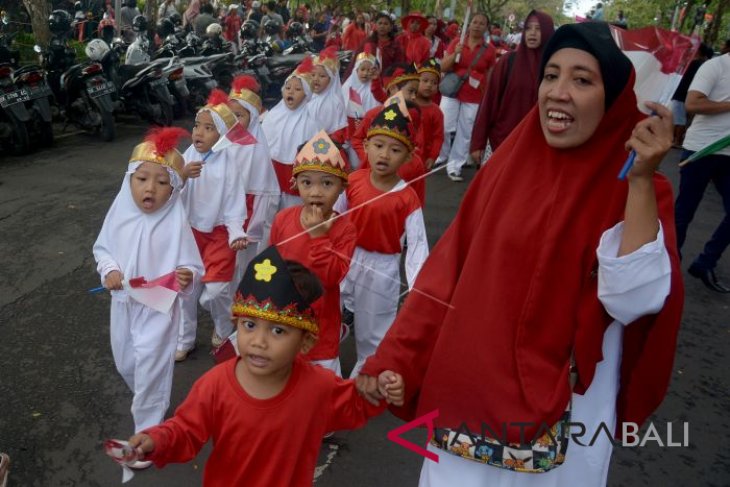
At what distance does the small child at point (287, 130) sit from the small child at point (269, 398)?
125 inches

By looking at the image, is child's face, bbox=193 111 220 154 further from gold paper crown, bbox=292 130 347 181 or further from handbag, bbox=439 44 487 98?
handbag, bbox=439 44 487 98

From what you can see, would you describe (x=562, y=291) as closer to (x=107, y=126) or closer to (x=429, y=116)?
(x=429, y=116)

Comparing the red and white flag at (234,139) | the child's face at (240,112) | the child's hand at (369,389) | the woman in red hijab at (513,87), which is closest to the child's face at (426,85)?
the woman in red hijab at (513,87)

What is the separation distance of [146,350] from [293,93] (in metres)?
2.98

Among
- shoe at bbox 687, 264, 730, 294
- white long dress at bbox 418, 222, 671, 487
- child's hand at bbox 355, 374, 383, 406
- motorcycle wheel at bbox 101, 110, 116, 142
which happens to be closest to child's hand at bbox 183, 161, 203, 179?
child's hand at bbox 355, 374, 383, 406

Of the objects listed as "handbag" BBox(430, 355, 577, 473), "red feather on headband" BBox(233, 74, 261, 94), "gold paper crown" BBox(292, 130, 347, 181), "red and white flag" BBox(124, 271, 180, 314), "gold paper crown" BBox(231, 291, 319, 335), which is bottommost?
"red and white flag" BBox(124, 271, 180, 314)

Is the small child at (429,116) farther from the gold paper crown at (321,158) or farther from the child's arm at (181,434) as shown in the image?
the child's arm at (181,434)

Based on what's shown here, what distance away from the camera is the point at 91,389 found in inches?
136

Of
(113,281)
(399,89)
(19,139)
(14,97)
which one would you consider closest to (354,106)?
(399,89)

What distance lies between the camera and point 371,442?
3.22 metres

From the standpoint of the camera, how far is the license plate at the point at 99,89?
8.09m

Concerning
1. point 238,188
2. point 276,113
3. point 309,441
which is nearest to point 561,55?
point 309,441

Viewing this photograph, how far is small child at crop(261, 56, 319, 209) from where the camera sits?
5.16m

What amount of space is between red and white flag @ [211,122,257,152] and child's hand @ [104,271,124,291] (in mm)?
1126
